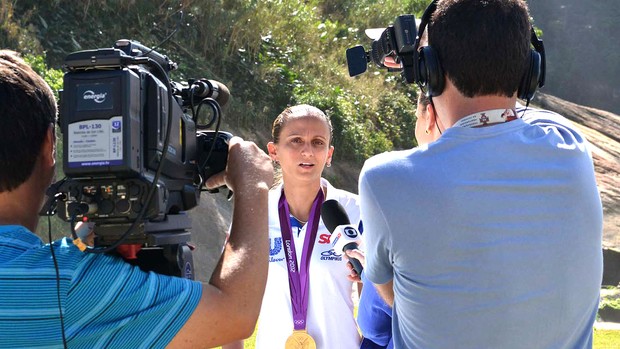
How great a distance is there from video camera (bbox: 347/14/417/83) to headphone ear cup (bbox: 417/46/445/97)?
7.6 inches

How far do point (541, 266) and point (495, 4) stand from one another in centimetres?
74

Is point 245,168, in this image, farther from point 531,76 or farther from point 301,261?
point 301,261

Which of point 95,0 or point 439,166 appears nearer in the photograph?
point 439,166

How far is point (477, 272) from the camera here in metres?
2.34

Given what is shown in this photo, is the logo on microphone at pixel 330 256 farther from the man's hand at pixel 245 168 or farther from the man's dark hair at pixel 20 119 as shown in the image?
the man's dark hair at pixel 20 119

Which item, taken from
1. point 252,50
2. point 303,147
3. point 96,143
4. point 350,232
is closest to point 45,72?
point 252,50

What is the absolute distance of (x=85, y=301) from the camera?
2.16 meters

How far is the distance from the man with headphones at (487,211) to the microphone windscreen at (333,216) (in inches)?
53.8

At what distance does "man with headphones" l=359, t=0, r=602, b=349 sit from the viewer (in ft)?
7.67

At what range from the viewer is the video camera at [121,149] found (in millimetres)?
2139

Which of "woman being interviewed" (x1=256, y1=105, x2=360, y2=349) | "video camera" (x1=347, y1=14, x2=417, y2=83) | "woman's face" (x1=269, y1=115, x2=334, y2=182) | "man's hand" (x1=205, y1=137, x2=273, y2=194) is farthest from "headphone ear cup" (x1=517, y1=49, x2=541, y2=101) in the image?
"woman's face" (x1=269, y1=115, x2=334, y2=182)

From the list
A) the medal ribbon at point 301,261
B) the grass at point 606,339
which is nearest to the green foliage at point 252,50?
the grass at point 606,339

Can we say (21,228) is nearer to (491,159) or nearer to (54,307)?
(54,307)

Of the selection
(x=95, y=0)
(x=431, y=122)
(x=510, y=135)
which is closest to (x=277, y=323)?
(x=431, y=122)
